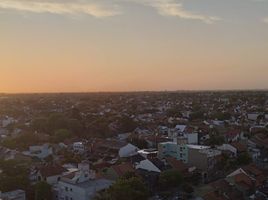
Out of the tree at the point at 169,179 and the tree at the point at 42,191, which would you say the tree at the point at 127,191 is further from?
the tree at the point at 169,179

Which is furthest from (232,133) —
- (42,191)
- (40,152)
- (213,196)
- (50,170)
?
(42,191)

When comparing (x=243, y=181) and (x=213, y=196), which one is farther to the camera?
(x=243, y=181)

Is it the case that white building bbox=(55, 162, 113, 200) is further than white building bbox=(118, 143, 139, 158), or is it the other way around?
white building bbox=(118, 143, 139, 158)

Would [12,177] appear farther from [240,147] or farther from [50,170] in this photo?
[240,147]

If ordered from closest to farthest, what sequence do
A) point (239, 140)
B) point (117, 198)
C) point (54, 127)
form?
point (117, 198) < point (239, 140) < point (54, 127)

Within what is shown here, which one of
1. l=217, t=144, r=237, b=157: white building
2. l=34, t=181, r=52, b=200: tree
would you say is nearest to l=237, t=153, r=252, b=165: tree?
l=217, t=144, r=237, b=157: white building

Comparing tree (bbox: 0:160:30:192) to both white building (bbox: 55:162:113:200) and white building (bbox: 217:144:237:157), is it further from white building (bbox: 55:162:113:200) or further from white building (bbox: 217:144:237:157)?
white building (bbox: 217:144:237:157)

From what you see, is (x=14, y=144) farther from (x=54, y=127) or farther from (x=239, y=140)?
(x=239, y=140)

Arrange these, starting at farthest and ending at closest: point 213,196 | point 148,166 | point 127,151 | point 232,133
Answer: point 232,133, point 127,151, point 148,166, point 213,196

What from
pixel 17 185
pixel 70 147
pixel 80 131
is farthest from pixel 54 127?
pixel 17 185
